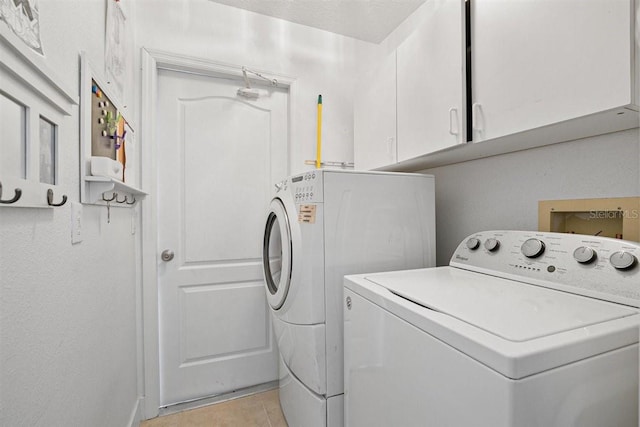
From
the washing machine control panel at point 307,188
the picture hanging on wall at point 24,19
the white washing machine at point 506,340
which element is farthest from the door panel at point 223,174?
the picture hanging on wall at point 24,19

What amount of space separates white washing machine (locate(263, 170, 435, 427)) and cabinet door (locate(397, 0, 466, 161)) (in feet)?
0.75

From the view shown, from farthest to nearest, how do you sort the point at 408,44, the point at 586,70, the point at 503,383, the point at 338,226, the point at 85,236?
the point at 408,44 → the point at 338,226 → the point at 85,236 → the point at 586,70 → the point at 503,383

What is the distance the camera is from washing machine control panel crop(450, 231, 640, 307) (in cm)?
81

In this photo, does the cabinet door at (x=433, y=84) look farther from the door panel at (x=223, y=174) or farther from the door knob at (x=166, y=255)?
the door knob at (x=166, y=255)

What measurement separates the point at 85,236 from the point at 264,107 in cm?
147

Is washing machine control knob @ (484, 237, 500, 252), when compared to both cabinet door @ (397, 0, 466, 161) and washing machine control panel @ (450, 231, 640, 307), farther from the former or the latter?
cabinet door @ (397, 0, 466, 161)

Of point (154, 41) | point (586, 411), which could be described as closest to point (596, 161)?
point (586, 411)

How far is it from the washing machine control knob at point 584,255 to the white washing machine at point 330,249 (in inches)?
24.7

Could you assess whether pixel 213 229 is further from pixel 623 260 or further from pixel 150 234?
pixel 623 260

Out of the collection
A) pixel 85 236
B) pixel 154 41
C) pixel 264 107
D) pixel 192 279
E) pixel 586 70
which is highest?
pixel 154 41

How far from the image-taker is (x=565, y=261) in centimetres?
94

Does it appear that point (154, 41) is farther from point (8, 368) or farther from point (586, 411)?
point (586, 411)

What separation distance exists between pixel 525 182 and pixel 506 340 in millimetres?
1013

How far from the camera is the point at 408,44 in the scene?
1.45 metres
